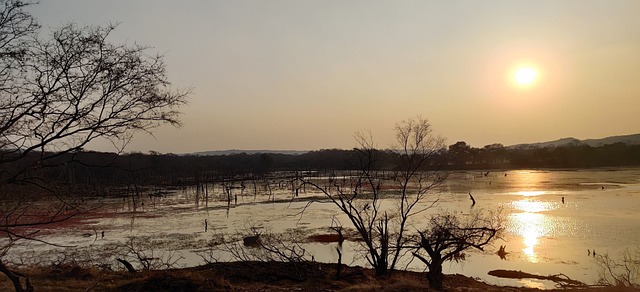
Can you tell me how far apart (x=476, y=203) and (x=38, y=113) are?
125 ft

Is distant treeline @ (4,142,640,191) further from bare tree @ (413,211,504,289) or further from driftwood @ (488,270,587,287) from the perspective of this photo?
bare tree @ (413,211,504,289)

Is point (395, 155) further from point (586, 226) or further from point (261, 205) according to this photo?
point (261, 205)

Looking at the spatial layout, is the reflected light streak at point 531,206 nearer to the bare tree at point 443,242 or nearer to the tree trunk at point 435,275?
the bare tree at point 443,242

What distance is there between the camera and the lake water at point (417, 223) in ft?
66.2

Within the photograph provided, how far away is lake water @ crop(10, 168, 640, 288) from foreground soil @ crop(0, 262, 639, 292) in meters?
5.72

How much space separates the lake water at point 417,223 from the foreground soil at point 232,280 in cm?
572

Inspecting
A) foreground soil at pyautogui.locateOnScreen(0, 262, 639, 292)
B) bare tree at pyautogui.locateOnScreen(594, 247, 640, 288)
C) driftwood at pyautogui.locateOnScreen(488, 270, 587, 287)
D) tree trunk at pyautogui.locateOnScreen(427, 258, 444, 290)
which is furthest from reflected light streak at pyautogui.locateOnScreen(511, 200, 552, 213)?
tree trunk at pyautogui.locateOnScreen(427, 258, 444, 290)

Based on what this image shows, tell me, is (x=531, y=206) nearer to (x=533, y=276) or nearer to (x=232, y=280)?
(x=533, y=276)

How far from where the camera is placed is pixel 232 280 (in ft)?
37.6

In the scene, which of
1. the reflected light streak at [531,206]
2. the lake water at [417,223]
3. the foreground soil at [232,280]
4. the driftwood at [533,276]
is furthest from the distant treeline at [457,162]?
the foreground soil at [232,280]

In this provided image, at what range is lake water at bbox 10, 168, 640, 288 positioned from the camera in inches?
795

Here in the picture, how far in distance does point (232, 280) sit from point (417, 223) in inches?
747

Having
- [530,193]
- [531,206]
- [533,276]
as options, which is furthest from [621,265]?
[530,193]

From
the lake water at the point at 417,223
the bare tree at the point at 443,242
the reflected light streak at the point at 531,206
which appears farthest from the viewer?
the reflected light streak at the point at 531,206
